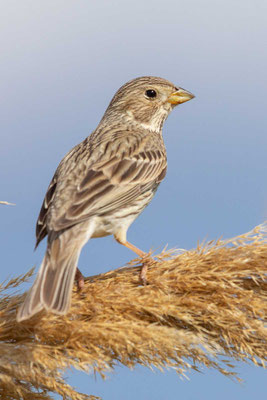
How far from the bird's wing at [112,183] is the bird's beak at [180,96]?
0.58 meters

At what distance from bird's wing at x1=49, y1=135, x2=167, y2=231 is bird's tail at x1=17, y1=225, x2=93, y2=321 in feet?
0.49

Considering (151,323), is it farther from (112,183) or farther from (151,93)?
(151,93)

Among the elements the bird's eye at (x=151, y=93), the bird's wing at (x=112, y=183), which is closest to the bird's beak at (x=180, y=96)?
the bird's eye at (x=151, y=93)

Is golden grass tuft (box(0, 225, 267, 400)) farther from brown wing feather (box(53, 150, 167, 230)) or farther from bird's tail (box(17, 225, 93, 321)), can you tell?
brown wing feather (box(53, 150, 167, 230))

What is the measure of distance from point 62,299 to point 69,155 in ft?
7.32

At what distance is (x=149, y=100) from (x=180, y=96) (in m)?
0.33

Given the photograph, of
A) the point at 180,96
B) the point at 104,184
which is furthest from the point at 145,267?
the point at 180,96

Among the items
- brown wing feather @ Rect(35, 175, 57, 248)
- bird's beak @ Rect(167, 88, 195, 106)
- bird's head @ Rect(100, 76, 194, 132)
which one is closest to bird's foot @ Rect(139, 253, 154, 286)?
brown wing feather @ Rect(35, 175, 57, 248)

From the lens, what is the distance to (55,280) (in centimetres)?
320

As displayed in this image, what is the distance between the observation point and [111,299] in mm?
2947

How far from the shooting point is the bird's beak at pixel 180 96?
577 cm

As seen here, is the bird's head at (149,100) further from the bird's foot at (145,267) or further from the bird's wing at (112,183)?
the bird's foot at (145,267)

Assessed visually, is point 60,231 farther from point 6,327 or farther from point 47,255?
point 6,327

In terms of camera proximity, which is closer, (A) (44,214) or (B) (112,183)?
(A) (44,214)
